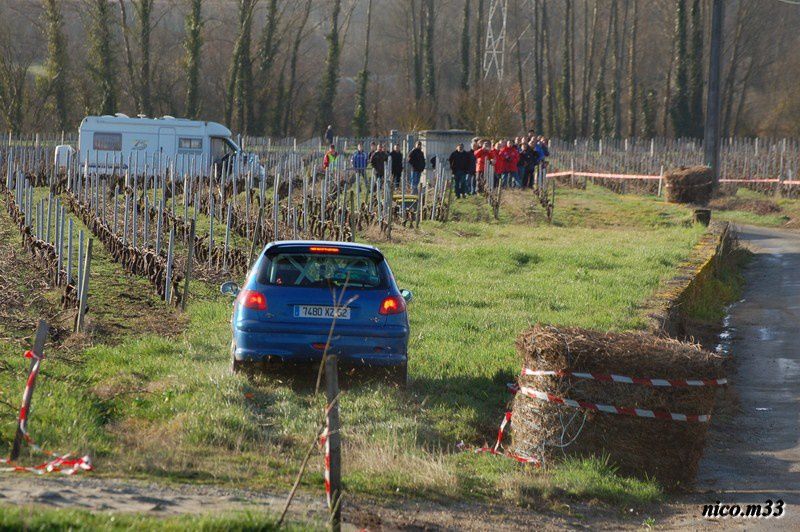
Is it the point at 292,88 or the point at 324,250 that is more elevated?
the point at 292,88

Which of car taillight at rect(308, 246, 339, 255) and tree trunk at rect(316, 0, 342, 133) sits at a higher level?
tree trunk at rect(316, 0, 342, 133)

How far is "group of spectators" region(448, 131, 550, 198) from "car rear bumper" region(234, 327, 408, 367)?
855 inches

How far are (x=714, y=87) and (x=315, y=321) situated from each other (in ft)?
84.8

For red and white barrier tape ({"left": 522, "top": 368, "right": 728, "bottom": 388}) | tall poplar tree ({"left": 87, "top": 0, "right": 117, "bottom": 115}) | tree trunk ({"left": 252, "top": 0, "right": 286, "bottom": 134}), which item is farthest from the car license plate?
tree trunk ({"left": 252, "top": 0, "right": 286, "bottom": 134})

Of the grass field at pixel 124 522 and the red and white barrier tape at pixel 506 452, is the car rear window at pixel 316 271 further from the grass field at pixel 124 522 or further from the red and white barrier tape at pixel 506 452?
the grass field at pixel 124 522

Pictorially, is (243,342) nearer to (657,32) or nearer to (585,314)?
(585,314)

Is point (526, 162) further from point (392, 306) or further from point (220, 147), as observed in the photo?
point (392, 306)

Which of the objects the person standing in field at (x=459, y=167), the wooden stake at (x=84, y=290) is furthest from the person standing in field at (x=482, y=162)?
the wooden stake at (x=84, y=290)

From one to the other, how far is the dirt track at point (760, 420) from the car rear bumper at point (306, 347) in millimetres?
2871

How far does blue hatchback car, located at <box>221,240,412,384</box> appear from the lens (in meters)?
10.3

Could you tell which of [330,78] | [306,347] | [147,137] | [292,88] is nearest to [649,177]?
[147,137]

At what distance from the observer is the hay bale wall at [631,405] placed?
28.9ft

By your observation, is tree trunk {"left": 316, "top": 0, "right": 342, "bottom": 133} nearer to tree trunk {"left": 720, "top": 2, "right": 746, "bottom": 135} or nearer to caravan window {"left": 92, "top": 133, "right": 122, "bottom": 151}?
tree trunk {"left": 720, "top": 2, "right": 746, "bottom": 135}

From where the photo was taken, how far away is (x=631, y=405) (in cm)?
881
